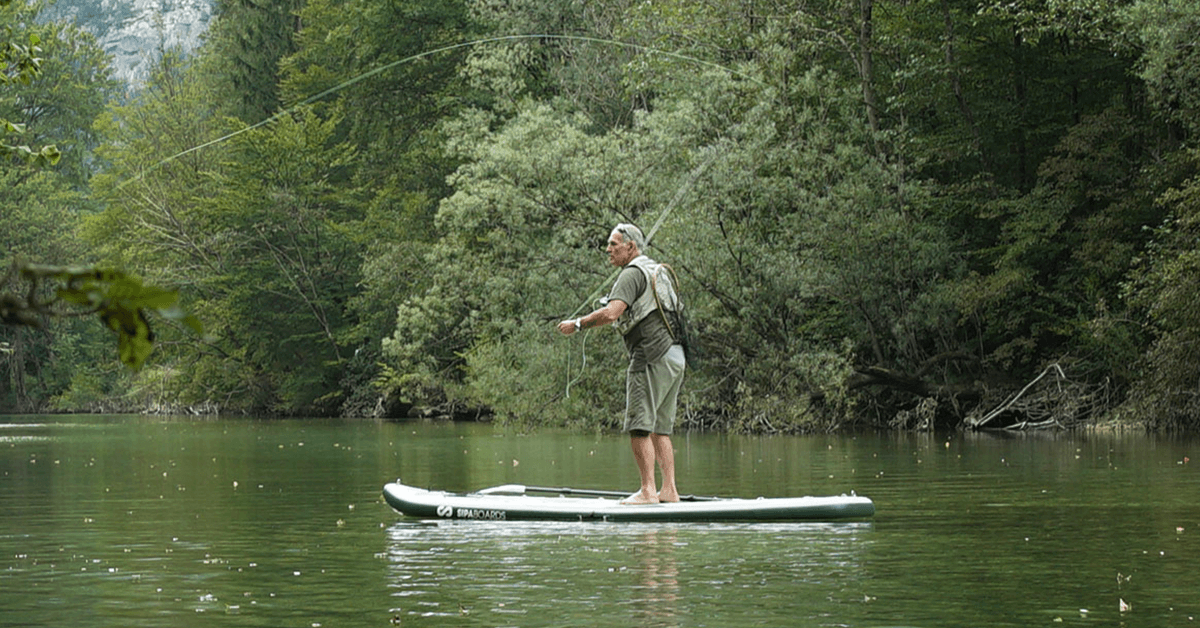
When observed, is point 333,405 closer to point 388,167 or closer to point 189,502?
point 388,167

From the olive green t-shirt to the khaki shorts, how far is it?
53 millimetres

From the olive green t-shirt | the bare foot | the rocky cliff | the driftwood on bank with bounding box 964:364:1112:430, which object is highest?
the rocky cliff

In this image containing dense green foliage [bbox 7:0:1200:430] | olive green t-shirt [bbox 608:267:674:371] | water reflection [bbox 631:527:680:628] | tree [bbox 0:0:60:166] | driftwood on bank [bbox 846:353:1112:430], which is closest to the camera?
water reflection [bbox 631:527:680:628]

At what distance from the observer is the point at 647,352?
35.6 feet

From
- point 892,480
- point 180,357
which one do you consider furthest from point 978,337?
point 180,357

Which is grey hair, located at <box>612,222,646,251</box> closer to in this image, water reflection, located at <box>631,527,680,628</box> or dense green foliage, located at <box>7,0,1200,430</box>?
water reflection, located at <box>631,527,680,628</box>

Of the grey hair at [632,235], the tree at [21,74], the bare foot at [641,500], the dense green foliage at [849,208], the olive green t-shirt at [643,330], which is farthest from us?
the dense green foliage at [849,208]

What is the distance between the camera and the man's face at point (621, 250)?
35.5 feet

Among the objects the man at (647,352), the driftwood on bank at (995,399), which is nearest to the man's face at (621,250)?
the man at (647,352)

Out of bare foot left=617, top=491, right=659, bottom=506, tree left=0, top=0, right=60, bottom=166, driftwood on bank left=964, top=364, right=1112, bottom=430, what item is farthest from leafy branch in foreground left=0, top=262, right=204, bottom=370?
driftwood on bank left=964, top=364, right=1112, bottom=430

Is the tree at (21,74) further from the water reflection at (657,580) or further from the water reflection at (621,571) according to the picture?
the water reflection at (657,580)

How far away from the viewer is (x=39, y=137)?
235ft

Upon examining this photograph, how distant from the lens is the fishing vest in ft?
35.4

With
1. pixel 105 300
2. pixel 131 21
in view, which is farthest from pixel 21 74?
pixel 131 21
